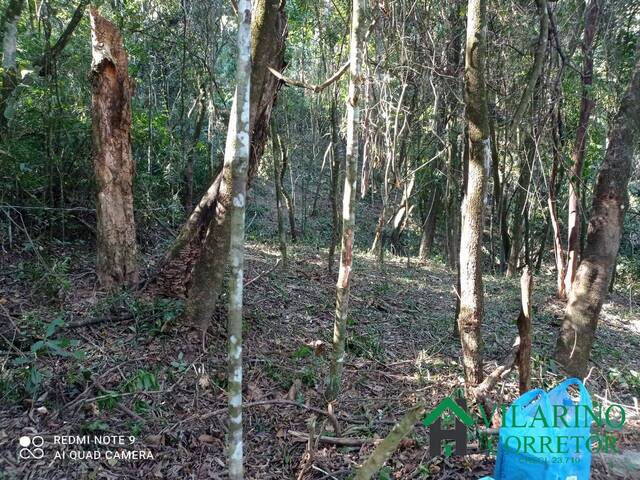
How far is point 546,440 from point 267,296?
417 cm

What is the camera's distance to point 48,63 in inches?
228

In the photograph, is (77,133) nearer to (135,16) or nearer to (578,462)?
(135,16)

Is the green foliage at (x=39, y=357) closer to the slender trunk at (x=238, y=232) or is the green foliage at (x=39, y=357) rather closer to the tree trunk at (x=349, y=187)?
the slender trunk at (x=238, y=232)

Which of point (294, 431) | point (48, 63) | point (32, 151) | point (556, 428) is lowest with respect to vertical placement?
point (294, 431)

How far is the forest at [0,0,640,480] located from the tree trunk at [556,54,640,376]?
0.02m

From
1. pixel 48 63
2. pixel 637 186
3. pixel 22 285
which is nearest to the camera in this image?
pixel 22 285

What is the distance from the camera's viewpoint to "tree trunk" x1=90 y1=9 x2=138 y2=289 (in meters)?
4.66

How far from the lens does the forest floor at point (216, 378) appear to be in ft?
10.7

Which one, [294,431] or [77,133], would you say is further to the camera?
[77,133]

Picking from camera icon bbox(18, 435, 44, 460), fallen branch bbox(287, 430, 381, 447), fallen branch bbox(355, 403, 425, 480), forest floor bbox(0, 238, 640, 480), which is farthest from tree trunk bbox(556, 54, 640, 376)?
camera icon bbox(18, 435, 44, 460)

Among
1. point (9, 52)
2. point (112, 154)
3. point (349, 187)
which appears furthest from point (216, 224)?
point (9, 52)

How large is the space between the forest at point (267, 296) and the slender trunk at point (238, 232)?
1 centimetres

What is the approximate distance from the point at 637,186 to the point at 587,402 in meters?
15.0

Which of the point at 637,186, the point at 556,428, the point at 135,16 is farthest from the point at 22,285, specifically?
the point at 637,186
